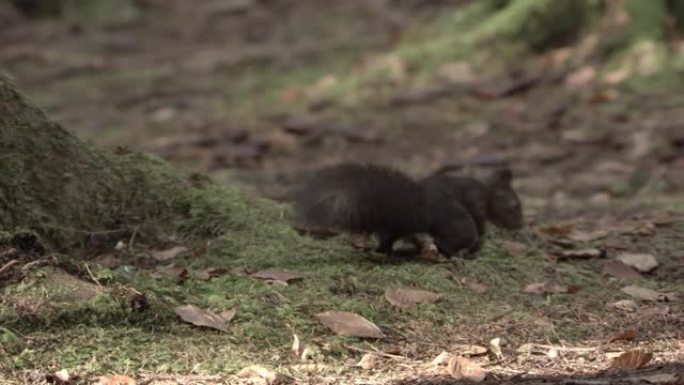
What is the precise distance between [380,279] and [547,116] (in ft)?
16.5

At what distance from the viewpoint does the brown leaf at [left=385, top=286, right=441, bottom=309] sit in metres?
4.50

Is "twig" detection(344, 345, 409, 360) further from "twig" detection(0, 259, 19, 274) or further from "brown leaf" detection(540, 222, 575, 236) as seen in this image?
"brown leaf" detection(540, 222, 575, 236)

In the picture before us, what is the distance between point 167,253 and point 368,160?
401 centimetres

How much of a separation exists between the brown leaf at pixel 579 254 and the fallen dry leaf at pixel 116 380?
2.43 meters

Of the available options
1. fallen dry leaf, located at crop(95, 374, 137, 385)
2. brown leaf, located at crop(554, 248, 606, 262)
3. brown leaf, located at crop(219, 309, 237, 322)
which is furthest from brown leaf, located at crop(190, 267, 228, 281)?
brown leaf, located at crop(554, 248, 606, 262)

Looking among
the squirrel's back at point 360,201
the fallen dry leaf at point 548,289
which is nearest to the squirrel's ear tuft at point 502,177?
the squirrel's back at point 360,201

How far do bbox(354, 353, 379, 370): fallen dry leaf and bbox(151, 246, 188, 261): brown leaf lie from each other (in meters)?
1.24

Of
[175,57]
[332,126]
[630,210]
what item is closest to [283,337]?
[630,210]

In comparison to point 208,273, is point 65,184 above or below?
above

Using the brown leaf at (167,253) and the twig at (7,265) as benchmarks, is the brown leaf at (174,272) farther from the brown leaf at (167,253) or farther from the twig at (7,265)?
the twig at (7,265)

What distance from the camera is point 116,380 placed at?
3.64 meters

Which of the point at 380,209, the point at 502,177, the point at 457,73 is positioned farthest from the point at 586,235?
the point at 457,73

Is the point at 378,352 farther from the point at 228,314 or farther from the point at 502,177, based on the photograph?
the point at 502,177

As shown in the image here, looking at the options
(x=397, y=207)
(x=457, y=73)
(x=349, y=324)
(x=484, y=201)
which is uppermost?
(x=457, y=73)
